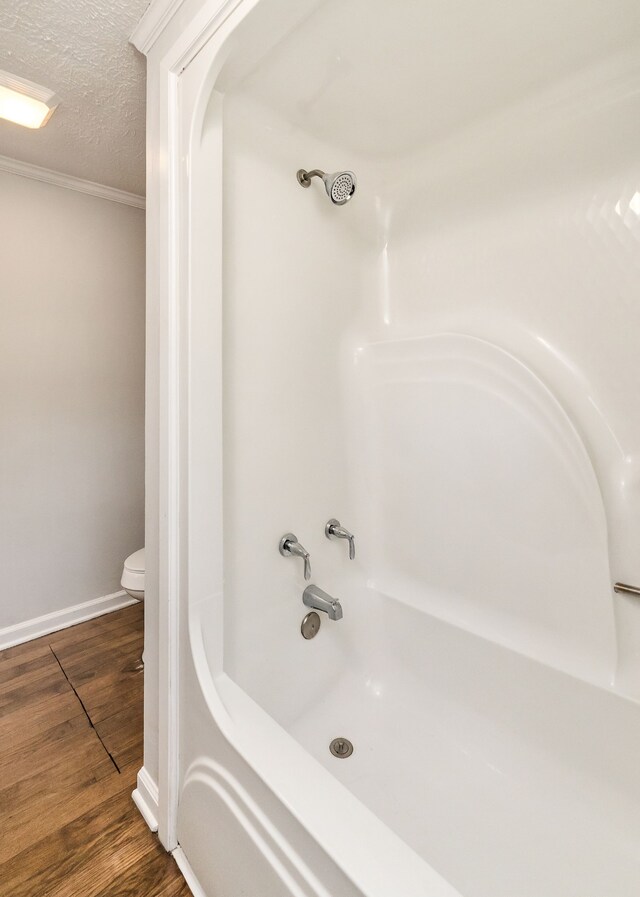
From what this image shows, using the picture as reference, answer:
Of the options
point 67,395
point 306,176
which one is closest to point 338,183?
point 306,176

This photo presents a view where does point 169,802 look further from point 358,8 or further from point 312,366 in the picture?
point 358,8

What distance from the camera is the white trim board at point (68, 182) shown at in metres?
1.94

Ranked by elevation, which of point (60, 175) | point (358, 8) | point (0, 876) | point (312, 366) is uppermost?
point (60, 175)

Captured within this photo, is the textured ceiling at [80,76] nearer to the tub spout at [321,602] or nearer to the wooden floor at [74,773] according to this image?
the tub spout at [321,602]

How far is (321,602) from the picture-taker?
1440mm

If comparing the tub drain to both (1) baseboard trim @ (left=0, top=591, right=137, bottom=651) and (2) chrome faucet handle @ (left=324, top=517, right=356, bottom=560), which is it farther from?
(1) baseboard trim @ (left=0, top=591, right=137, bottom=651)

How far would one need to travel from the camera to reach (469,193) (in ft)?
4.87

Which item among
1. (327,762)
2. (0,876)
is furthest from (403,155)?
(0,876)

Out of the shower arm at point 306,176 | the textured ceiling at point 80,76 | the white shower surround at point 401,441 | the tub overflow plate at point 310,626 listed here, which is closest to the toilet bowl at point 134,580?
the white shower surround at point 401,441

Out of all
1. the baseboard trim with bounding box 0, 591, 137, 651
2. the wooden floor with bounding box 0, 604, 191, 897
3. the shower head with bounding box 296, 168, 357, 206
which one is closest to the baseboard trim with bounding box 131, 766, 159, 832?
the wooden floor with bounding box 0, 604, 191, 897

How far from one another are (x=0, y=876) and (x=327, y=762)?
0.93 meters

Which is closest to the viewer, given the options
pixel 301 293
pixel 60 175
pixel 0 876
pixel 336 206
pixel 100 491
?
pixel 0 876

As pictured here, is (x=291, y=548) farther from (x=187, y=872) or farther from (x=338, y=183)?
(x=338, y=183)

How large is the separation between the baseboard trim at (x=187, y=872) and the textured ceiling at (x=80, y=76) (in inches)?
92.6
